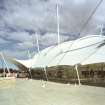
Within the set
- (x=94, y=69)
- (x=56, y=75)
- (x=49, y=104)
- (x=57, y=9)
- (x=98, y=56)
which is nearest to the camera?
(x=49, y=104)

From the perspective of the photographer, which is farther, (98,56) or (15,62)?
(15,62)

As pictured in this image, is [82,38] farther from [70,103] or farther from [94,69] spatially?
[70,103]

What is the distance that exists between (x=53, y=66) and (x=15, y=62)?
101 ft

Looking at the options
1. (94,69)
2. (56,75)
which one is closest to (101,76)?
(94,69)

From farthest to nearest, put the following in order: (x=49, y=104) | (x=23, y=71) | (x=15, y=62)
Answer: (x=23, y=71), (x=15, y=62), (x=49, y=104)

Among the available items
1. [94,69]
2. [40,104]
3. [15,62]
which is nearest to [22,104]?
[40,104]

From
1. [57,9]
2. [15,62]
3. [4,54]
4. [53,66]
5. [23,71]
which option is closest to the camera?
[53,66]

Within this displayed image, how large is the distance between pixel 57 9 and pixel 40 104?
3983 cm

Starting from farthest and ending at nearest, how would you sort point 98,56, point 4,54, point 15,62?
1. point 15,62
2. point 4,54
3. point 98,56

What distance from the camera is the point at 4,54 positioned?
61.1 m

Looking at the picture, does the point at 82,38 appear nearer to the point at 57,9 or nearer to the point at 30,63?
the point at 57,9

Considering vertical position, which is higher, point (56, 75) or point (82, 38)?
point (82, 38)

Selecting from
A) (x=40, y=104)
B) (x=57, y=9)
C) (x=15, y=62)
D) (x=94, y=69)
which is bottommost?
(x=40, y=104)

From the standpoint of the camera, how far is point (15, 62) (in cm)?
6650
